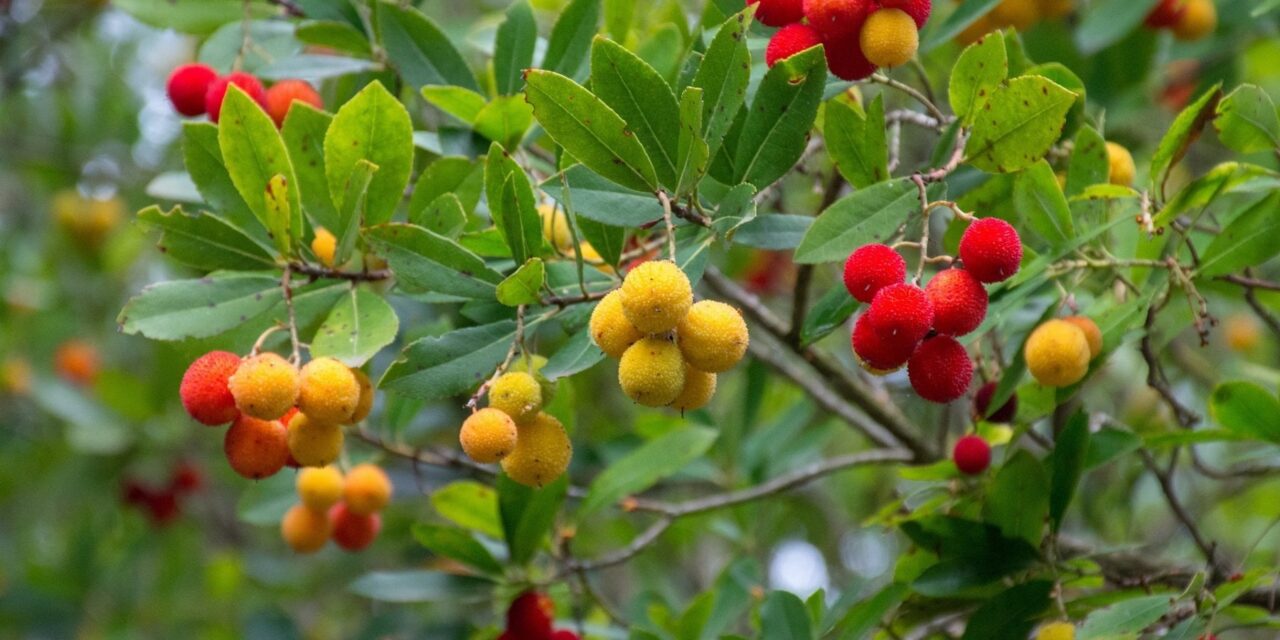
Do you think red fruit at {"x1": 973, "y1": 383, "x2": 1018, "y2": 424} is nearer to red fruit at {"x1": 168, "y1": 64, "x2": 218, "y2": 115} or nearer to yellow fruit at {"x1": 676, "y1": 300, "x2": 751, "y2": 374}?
yellow fruit at {"x1": 676, "y1": 300, "x2": 751, "y2": 374}

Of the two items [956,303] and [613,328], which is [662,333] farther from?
[956,303]

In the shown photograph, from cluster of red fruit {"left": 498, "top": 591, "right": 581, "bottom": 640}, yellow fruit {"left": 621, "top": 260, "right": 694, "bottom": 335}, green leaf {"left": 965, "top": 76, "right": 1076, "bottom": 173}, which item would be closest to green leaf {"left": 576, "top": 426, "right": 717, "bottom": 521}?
cluster of red fruit {"left": 498, "top": 591, "right": 581, "bottom": 640}

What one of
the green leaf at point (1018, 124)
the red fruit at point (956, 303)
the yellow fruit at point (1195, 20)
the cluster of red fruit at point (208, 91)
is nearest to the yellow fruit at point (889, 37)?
the green leaf at point (1018, 124)

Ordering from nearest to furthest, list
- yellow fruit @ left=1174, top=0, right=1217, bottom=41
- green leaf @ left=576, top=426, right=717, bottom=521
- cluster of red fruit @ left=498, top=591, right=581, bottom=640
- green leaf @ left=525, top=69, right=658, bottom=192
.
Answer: green leaf @ left=525, top=69, right=658, bottom=192, cluster of red fruit @ left=498, top=591, right=581, bottom=640, green leaf @ left=576, top=426, right=717, bottom=521, yellow fruit @ left=1174, top=0, right=1217, bottom=41

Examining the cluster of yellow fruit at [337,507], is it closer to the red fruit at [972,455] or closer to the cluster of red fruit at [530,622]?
the cluster of red fruit at [530,622]

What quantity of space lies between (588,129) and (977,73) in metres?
0.44

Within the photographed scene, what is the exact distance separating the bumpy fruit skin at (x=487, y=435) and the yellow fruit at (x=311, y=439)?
21 centimetres

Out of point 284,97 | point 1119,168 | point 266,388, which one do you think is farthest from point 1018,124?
point 284,97

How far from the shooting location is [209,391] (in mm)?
1335

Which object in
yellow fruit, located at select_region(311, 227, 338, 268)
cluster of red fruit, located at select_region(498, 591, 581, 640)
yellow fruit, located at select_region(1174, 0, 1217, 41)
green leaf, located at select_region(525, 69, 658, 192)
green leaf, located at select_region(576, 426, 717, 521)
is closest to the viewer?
green leaf, located at select_region(525, 69, 658, 192)

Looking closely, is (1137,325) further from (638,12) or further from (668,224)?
(638,12)

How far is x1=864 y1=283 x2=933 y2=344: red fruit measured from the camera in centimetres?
117

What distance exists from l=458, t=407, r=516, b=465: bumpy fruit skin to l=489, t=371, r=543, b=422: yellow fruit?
0.8 inches

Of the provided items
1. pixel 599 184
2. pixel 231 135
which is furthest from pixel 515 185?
pixel 231 135
